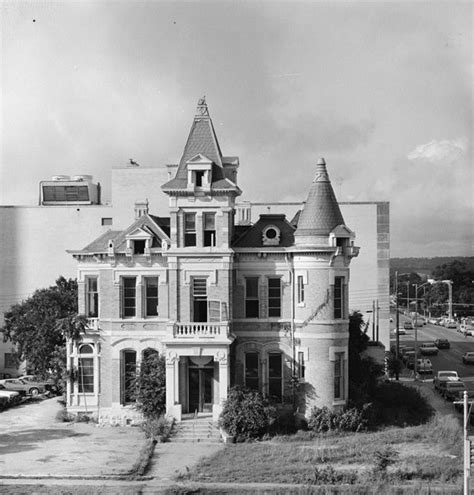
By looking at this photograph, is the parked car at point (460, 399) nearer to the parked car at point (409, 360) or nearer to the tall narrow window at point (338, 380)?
the tall narrow window at point (338, 380)

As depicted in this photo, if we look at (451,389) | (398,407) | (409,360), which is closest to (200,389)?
(398,407)

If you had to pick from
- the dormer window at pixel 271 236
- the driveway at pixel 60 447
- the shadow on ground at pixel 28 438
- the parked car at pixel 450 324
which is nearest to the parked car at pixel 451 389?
the dormer window at pixel 271 236

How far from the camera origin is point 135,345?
3969 centimetres

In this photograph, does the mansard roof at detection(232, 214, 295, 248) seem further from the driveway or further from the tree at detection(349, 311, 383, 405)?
the driveway

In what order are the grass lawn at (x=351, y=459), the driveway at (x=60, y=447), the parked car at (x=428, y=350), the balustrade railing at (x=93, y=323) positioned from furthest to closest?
1. the parked car at (x=428, y=350)
2. the balustrade railing at (x=93, y=323)
3. the driveway at (x=60, y=447)
4. the grass lawn at (x=351, y=459)

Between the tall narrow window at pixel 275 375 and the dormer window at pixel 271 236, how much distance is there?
5.20 meters

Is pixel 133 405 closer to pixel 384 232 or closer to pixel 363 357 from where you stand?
pixel 363 357

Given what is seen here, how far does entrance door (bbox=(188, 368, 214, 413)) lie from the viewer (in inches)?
1519

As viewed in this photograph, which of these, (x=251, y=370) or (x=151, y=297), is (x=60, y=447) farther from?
(x=251, y=370)

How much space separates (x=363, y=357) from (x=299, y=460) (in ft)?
47.0

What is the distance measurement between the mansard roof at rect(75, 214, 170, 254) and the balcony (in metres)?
4.40

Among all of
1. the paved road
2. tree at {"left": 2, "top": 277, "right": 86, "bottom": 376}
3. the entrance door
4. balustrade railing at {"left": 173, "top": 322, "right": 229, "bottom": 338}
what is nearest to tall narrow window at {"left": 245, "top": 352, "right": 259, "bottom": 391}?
the entrance door

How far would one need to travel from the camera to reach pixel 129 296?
40156mm

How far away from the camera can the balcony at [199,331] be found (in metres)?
37.5
